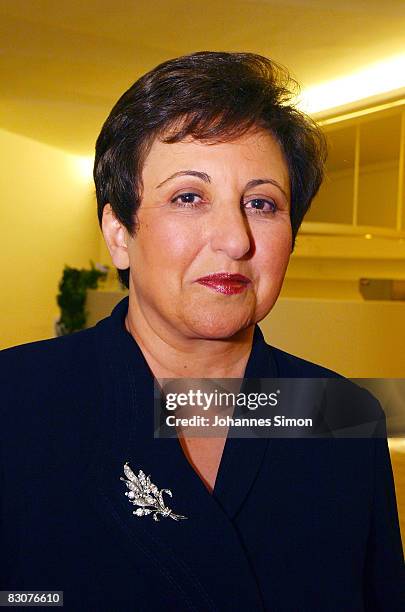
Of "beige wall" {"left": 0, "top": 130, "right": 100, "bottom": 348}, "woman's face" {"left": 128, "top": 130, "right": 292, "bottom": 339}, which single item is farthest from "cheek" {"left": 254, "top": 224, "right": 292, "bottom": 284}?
"beige wall" {"left": 0, "top": 130, "right": 100, "bottom": 348}

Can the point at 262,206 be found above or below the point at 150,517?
above

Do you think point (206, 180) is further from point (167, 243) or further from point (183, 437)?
point (183, 437)

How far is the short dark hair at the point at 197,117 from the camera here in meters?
0.46

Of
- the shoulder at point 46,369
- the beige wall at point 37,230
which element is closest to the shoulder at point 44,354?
the shoulder at point 46,369

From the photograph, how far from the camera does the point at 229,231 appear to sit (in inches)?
17.4

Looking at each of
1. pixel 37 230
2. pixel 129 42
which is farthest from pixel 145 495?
pixel 129 42

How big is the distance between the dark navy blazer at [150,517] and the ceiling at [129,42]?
0.40 meters

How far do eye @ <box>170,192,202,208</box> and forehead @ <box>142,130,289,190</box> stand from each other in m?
0.02

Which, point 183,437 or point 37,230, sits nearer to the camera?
point 183,437

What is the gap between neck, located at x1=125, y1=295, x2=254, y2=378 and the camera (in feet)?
1.67

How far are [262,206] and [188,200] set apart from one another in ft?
0.18

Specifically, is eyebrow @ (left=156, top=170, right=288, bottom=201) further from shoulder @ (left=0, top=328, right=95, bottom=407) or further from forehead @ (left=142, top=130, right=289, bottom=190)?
shoulder @ (left=0, top=328, right=95, bottom=407)

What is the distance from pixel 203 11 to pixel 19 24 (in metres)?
0.31

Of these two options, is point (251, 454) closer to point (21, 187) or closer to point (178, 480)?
point (178, 480)
